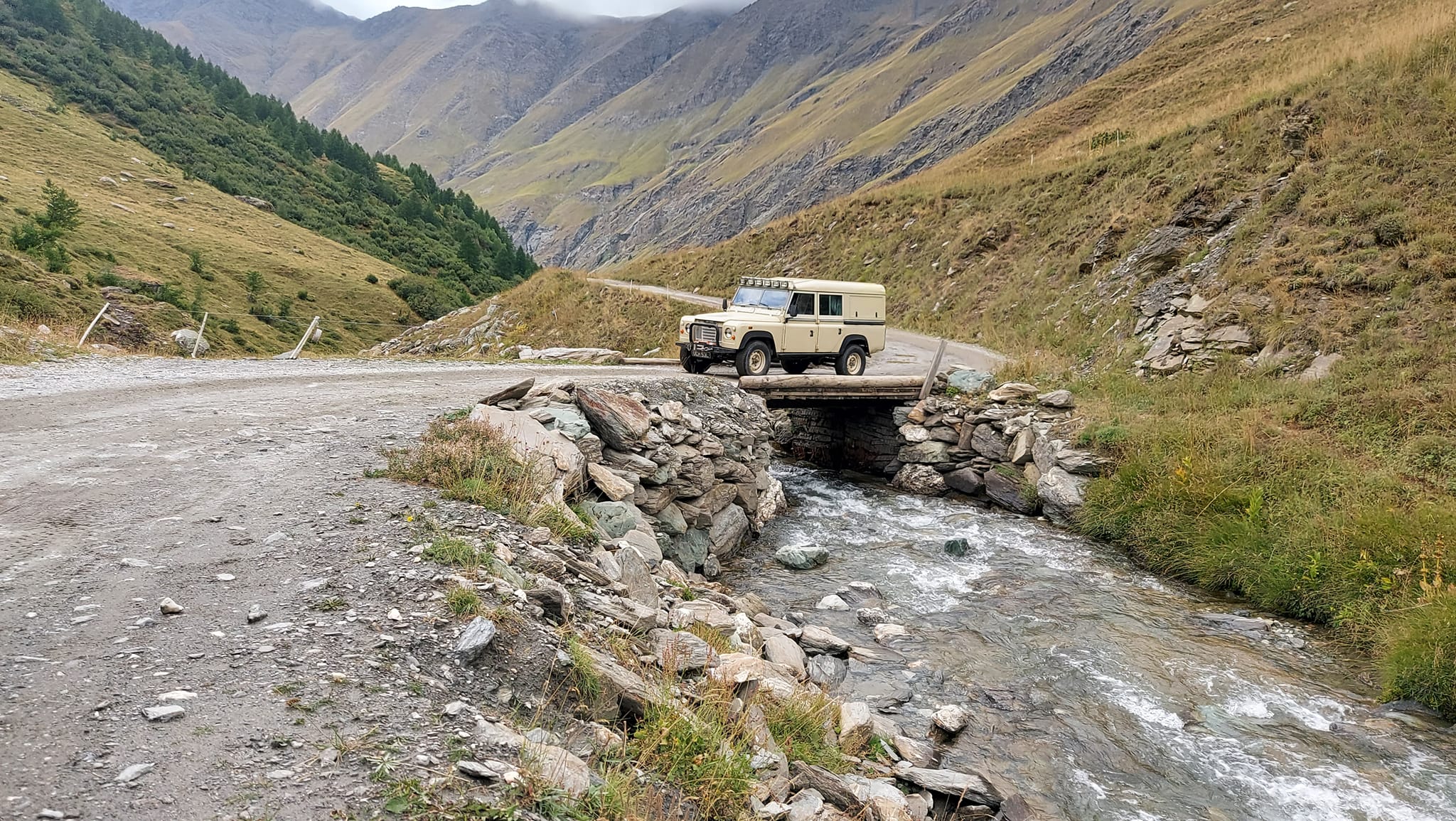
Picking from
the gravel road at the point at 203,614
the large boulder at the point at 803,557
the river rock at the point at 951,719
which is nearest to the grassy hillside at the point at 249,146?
the large boulder at the point at 803,557

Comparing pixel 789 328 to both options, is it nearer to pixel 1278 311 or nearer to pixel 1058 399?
pixel 1058 399

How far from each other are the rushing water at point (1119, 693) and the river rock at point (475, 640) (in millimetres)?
4698

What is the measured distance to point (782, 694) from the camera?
6.38 meters

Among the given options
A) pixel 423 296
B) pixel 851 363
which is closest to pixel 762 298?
pixel 851 363

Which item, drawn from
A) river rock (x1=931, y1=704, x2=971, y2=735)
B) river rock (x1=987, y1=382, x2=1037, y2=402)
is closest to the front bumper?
river rock (x1=987, y1=382, x2=1037, y2=402)

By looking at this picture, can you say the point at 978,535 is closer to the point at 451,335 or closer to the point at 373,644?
the point at 373,644

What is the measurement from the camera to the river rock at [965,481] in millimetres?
17109

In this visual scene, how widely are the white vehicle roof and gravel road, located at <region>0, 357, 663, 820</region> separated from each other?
1103 centimetres

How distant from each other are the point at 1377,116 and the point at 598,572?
23.9 m

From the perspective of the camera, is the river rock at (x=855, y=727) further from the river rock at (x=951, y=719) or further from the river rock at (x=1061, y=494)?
the river rock at (x=1061, y=494)

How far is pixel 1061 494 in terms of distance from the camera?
47.9 ft

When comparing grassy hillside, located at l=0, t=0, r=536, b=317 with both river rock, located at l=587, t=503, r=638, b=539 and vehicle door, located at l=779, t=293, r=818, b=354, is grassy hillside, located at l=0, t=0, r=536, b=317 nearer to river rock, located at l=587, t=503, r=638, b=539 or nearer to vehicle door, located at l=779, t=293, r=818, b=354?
vehicle door, located at l=779, t=293, r=818, b=354

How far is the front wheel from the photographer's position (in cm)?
1991

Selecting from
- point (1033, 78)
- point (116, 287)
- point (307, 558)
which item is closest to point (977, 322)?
point (307, 558)
